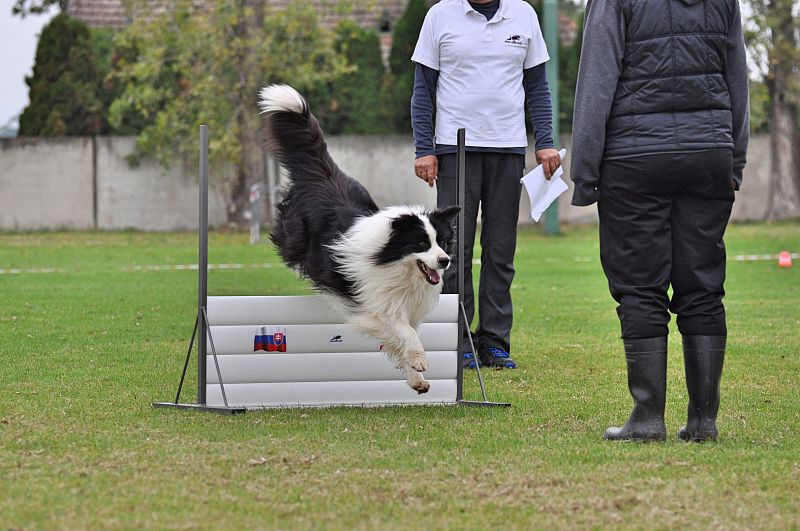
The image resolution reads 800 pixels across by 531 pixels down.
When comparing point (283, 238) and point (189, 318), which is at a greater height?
point (283, 238)

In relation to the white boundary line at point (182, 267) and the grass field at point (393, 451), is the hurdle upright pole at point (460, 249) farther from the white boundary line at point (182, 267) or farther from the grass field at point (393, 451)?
the white boundary line at point (182, 267)

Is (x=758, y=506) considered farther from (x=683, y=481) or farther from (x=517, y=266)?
(x=517, y=266)

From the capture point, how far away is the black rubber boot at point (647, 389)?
14.2ft

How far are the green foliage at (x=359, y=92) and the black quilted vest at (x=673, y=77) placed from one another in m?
19.6

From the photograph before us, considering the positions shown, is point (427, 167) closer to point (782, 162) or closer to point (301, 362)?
point (301, 362)

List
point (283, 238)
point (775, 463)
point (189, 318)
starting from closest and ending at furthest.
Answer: point (775, 463)
point (283, 238)
point (189, 318)

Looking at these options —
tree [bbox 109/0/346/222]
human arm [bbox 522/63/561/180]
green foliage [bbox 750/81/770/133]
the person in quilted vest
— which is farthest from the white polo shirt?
green foliage [bbox 750/81/770/133]

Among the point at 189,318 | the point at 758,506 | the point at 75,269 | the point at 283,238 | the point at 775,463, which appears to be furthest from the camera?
the point at 75,269

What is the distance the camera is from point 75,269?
13.6 m

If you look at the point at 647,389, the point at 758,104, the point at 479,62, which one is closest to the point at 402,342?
the point at 647,389

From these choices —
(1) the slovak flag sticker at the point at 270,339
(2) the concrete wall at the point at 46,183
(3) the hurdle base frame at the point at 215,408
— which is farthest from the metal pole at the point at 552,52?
(3) the hurdle base frame at the point at 215,408

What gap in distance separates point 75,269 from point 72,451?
9.90 meters

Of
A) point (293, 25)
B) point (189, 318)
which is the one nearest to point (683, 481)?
point (189, 318)

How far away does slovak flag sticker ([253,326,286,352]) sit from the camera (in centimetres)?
516
